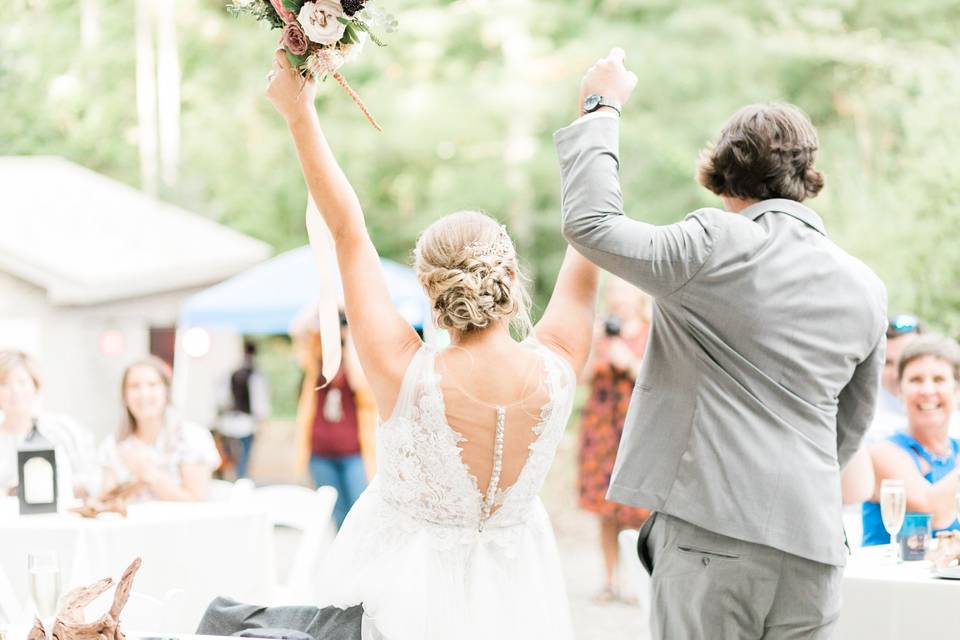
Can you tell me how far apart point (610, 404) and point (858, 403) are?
4.25 meters

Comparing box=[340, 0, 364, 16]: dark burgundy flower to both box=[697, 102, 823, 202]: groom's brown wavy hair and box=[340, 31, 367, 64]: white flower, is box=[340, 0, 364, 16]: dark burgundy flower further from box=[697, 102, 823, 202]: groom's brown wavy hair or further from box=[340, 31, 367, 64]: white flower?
box=[697, 102, 823, 202]: groom's brown wavy hair

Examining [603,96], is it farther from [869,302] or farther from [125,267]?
[125,267]

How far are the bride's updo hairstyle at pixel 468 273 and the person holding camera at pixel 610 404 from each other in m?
4.14

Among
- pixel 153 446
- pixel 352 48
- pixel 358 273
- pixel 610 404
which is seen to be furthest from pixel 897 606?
pixel 610 404

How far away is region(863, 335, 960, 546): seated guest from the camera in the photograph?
12.2 ft

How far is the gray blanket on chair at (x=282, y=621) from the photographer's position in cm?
230

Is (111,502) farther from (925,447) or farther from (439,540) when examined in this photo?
(925,447)

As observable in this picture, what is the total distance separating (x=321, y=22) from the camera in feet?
7.48

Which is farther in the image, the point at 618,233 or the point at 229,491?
the point at 229,491

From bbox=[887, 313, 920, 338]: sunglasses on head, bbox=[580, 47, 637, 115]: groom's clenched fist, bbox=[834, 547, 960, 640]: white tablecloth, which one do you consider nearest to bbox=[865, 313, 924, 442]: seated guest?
bbox=[887, 313, 920, 338]: sunglasses on head

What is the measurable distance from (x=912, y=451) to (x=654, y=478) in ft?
5.93

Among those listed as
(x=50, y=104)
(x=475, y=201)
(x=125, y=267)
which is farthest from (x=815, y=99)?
(x=50, y=104)

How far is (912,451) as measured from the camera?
3756mm

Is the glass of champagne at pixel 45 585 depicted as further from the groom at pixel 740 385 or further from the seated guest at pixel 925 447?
the seated guest at pixel 925 447
